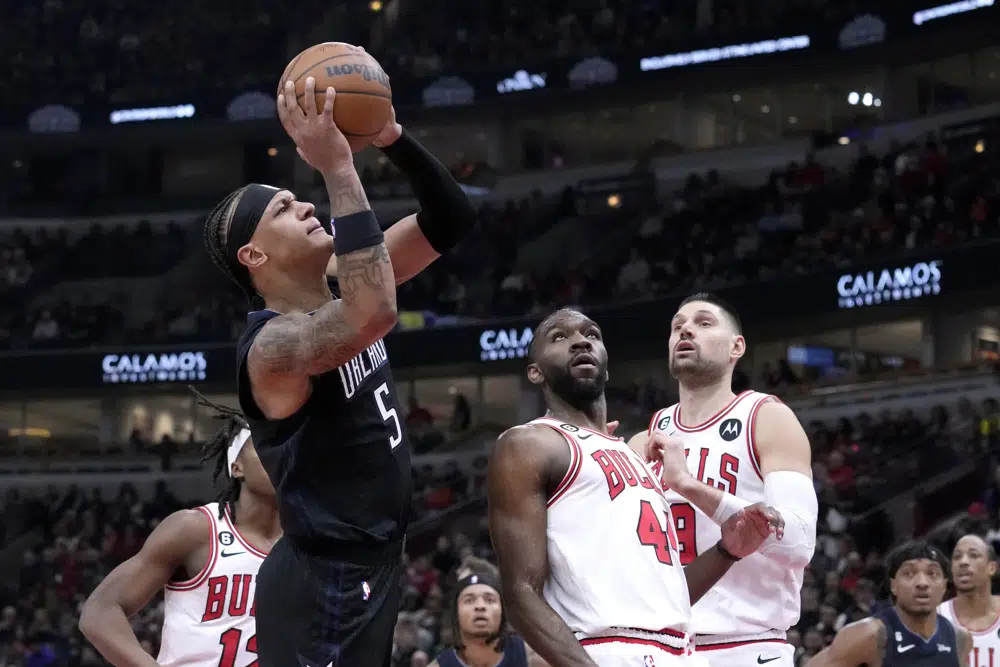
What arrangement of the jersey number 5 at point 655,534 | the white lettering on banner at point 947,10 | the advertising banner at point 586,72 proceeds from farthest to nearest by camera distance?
the advertising banner at point 586,72 → the white lettering on banner at point 947,10 → the jersey number 5 at point 655,534

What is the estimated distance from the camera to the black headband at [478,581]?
278 inches

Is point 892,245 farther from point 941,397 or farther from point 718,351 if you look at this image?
point 718,351

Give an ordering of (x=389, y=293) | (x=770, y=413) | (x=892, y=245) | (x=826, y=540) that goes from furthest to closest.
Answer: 1. (x=892, y=245)
2. (x=826, y=540)
3. (x=770, y=413)
4. (x=389, y=293)

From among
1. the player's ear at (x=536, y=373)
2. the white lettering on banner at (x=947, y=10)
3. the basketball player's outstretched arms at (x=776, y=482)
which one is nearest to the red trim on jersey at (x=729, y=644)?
the basketball player's outstretched arms at (x=776, y=482)

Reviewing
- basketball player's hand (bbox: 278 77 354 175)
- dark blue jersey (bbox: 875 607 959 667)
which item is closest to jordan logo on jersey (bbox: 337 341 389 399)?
basketball player's hand (bbox: 278 77 354 175)

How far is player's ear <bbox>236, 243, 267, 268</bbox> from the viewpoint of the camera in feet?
14.2

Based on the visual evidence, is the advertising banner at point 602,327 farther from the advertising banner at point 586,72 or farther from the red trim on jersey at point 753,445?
the red trim on jersey at point 753,445

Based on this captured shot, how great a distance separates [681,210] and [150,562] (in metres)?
23.4

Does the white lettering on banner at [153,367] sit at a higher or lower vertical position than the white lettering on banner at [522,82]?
lower

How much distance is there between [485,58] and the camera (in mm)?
33875

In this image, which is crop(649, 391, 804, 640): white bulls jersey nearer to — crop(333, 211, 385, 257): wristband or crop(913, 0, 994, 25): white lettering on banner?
crop(333, 211, 385, 257): wristband

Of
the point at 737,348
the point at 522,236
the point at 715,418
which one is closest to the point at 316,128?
the point at 715,418

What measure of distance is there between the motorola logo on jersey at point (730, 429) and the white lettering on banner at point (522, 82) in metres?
27.7

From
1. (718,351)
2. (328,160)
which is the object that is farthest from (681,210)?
(328,160)
